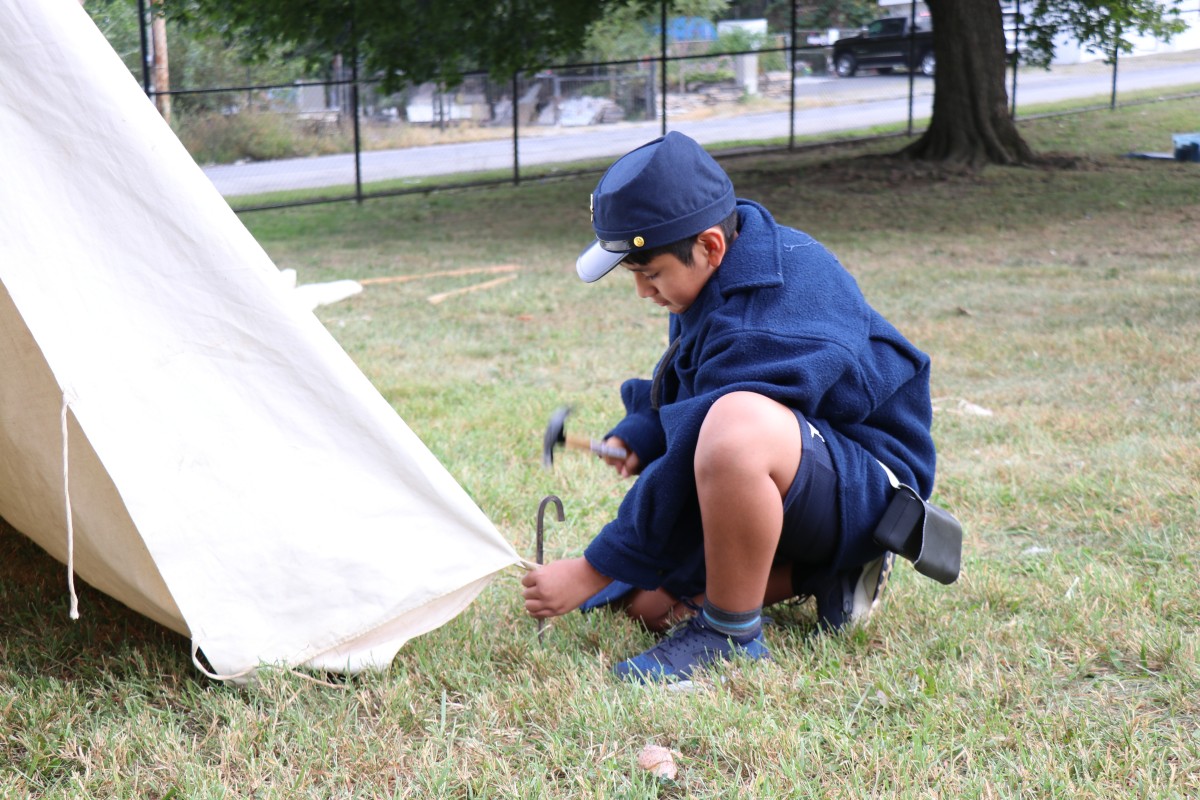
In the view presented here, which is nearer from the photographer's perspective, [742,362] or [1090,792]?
[1090,792]

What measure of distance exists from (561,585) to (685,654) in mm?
268

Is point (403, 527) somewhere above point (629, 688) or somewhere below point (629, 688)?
above

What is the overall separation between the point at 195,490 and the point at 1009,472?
2431 mm

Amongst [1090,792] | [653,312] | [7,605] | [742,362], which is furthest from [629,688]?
[653,312]

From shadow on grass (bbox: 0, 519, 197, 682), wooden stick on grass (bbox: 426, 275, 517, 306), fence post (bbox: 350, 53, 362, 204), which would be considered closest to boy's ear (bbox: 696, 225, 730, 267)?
shadow on grass (bbox: 0, 519, 197, 682)

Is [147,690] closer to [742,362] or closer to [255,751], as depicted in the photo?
[255,751]

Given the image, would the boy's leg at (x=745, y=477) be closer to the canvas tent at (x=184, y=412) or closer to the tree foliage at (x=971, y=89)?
the canvas tent at (x=184, y=412)

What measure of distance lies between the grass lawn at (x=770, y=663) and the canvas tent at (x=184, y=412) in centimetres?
17

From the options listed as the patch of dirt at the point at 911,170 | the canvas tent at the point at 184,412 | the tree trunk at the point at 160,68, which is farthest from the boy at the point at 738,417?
the patch of dirt at the point at 911,170

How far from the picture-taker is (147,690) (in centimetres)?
219

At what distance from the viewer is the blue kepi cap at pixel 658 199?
2.08 meters

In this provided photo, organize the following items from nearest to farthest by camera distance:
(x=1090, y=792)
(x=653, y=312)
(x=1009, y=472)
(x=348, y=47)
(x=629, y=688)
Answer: (x=1090, y=792) < (x=629, y=688) < (x=1009, y=472) < (x=653, y=312) < (x=348, y=47)

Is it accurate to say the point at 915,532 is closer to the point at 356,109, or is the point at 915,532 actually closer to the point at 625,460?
the point at 625,460

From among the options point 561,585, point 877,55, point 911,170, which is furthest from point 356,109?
point 877,55
